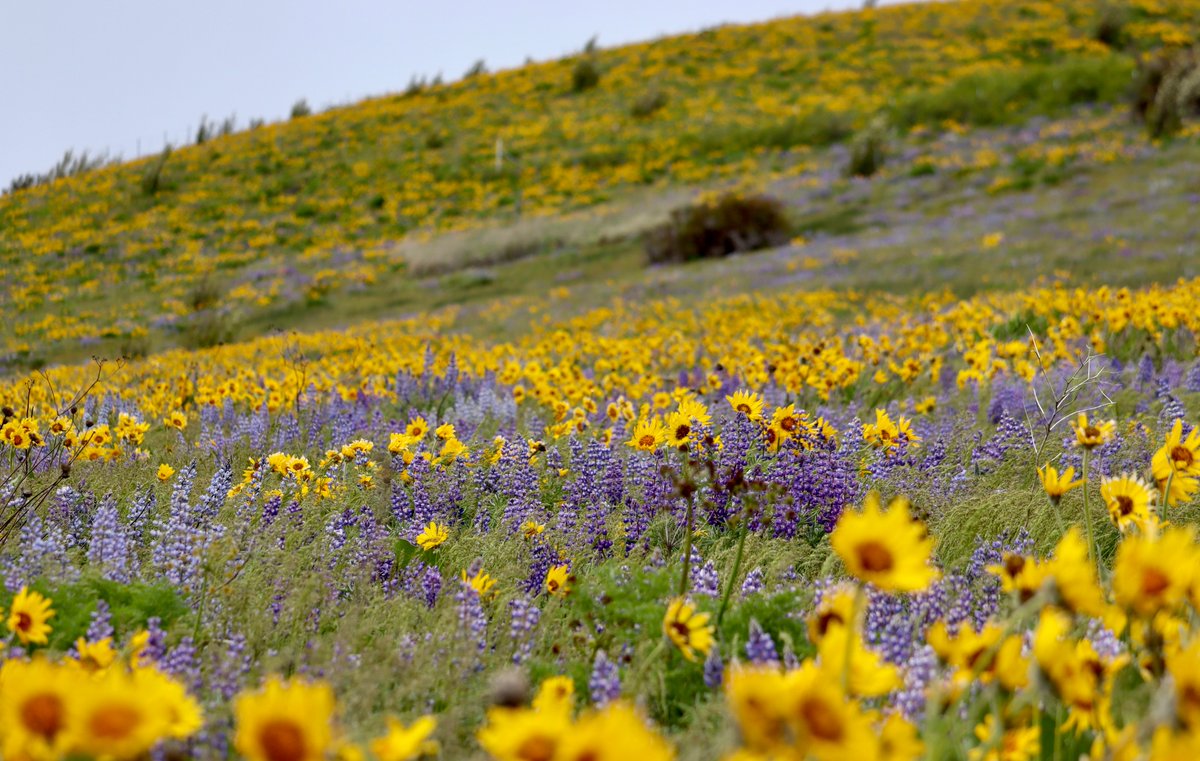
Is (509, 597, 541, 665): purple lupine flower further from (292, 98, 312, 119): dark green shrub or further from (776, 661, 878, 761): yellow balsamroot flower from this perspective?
(292, 98, 312, 119): dark green shrub

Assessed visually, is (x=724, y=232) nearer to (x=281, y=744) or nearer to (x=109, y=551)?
(x=109, y=551)

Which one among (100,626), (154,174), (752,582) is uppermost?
(154,174)

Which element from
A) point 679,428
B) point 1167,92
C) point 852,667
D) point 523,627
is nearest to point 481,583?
point 523,627

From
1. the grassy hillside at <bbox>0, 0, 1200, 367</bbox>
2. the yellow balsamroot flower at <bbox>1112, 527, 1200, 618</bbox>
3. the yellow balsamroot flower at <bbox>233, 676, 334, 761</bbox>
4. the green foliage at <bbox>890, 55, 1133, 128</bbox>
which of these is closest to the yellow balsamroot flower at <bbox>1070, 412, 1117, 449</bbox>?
the yellow balsamroot flower at <bbox>1112, 527, 1200, 618</bbox>

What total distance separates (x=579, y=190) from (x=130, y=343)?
14.6 meters

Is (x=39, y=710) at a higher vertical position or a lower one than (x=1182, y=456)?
higher

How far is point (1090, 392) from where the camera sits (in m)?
4.47

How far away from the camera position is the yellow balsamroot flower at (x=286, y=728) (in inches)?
31.5

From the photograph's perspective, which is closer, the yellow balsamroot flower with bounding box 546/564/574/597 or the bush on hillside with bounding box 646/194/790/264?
the yellow balsamroot flower with bounding box 546/564/574/597

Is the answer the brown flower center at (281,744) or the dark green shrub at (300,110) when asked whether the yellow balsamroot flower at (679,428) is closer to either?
the brown flower center at (281,744)

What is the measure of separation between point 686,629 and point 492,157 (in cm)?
2646

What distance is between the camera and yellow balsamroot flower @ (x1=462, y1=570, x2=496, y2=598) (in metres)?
1.94

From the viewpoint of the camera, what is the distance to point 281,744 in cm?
81

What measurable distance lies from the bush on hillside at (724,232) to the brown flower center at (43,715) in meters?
15.7
